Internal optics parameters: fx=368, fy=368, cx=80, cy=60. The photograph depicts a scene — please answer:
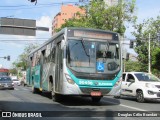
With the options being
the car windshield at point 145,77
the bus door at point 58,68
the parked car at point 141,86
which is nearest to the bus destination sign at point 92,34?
the bus door at point 58,68

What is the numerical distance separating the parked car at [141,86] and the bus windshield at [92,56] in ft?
12.1

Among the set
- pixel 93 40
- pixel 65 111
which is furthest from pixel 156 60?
pixel 65 111

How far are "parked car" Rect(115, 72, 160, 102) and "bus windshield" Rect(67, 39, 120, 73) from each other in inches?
146

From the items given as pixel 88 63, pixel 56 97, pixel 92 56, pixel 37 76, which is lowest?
pixel 56 97

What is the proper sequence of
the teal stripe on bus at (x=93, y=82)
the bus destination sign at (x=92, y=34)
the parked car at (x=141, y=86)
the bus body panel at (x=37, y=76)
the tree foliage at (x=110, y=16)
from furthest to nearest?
the tree foliage at (x=110, y=16)
the bus body panel at (x=37, y=76)
the parked car at (x=141, y=86)
the bus destination sign at (x=92, y=34)
the teal stripe on bus at (x=93, y=82)

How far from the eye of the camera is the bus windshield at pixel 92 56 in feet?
52.1

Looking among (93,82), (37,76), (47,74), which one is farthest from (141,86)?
(37,76)

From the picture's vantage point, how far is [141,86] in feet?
64.8

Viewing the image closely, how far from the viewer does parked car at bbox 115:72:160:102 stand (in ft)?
63.1

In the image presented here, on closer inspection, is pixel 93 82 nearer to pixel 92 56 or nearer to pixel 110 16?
pixel 92 56

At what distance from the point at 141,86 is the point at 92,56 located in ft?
16.1

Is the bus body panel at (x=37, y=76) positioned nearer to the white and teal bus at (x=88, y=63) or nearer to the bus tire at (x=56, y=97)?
the bus tire at (x=56, y=97)

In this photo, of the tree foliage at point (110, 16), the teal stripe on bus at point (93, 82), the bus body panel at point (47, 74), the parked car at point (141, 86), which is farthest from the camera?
the tree foliage at point (110, 16)

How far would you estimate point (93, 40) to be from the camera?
53.6 ft
